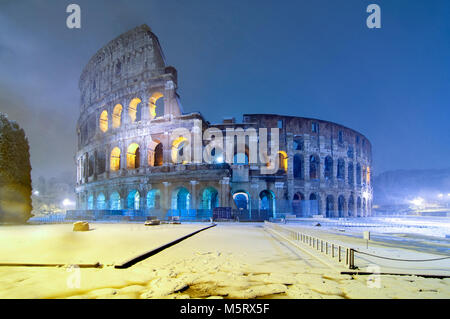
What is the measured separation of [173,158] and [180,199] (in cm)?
447

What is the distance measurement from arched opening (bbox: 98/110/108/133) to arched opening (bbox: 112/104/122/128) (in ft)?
8.49

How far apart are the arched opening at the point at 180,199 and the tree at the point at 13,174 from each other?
11738mm

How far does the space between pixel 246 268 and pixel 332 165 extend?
1290 inches

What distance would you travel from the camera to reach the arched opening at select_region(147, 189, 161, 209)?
26837 mm

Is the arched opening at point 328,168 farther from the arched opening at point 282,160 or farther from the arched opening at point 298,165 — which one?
the arched opening at point 282,160

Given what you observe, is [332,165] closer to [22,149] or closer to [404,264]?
[404,264]

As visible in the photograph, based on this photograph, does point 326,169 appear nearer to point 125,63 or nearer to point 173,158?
point 173,158

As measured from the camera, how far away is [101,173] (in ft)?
109

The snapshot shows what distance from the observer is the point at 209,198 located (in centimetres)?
2920

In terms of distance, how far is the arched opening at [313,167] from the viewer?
34156 mm

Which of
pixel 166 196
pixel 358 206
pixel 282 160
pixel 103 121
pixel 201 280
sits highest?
pixel 103 121

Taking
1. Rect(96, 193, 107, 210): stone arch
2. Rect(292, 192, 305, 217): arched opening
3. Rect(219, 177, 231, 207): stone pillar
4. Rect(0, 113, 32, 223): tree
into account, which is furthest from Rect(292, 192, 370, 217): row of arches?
Rect(0, 113, 32, 223): tree

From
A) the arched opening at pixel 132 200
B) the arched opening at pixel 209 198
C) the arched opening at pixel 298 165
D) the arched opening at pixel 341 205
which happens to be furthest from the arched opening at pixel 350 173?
the arched opening at pixel 132 200

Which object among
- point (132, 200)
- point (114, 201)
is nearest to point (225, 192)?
point (132, 200)
